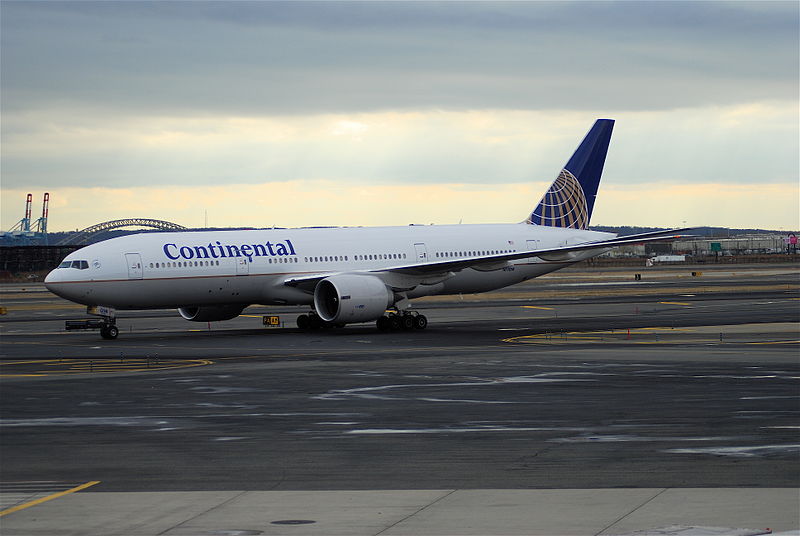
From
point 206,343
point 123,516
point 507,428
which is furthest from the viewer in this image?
point 206,343

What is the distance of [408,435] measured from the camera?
2141 centimetres

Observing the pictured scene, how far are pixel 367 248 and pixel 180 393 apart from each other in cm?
2675

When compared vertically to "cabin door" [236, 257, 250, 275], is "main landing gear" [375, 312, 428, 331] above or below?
below

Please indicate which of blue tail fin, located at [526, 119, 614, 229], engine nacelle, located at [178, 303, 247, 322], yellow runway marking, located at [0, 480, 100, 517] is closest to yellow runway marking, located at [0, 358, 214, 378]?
engine nacelle, located at [178, 303, 247, 322]

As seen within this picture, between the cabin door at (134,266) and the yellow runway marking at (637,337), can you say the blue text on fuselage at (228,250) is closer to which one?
the cabin door at (134,266)

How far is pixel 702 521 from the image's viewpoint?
13.6 meters

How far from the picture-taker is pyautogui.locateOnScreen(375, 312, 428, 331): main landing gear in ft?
171

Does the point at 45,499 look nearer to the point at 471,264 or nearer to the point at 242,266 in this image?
the point at 242,266

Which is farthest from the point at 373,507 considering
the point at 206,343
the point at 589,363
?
the point at 206,343

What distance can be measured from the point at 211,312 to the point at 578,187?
2351cm

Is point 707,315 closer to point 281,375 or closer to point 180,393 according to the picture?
point 281,375

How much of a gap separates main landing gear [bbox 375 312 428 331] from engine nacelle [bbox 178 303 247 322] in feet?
22.3

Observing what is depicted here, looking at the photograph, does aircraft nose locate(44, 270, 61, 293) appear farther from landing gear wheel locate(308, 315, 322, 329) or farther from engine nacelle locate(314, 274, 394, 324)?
landing gear wheel locate(308, 315, 322, 329)

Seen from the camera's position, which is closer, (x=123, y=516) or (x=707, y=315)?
(x=123, y=516)
